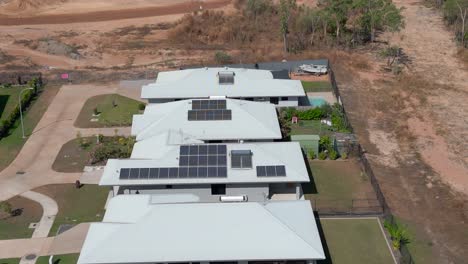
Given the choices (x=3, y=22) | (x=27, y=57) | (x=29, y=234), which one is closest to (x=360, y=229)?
(x=29, y=234)

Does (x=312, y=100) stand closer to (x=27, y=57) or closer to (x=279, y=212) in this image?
(x=279, y=212)

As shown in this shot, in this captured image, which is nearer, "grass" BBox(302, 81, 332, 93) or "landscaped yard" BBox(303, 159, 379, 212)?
"landscaped yard" BBox(303, 159, 379, 212)

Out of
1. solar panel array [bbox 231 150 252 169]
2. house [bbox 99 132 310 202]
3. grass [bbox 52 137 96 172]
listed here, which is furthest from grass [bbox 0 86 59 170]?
solar panel array [bbox 231 150 252 169]

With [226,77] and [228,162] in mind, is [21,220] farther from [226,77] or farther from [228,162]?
[226,77]

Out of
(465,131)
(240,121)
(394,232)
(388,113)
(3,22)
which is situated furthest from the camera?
(3,22)

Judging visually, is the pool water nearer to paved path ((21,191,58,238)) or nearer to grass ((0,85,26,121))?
paved path ((21,191,58,238))

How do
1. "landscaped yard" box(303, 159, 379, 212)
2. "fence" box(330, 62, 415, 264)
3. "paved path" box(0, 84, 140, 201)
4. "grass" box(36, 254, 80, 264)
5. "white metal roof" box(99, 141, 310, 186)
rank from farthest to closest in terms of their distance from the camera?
"paved path" box(0, 84, 140, 201) → "landscaped yard" box(303, 159, 379, 212) → "white metal roof" box(99, 141, 310, 186) → "grass" box(36, 254, 80, 264) → "fence" box(330, 62, 415, 264)

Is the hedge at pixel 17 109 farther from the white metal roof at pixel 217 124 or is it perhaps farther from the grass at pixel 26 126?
the white metal roof at pixel 217 124
